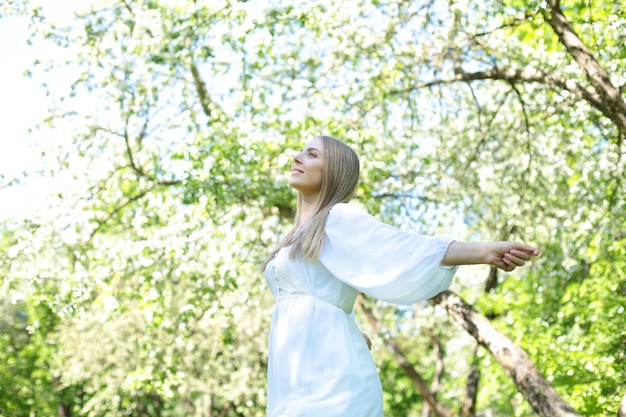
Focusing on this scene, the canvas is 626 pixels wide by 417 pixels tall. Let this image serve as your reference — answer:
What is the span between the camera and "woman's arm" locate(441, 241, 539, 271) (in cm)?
243

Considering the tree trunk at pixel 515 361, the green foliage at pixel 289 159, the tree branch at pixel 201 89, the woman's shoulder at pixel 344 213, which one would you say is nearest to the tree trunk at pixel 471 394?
the green foliage at pixel 289 159

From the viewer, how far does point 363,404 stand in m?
2.79

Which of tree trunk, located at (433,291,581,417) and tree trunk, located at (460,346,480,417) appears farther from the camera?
tree trunk, located at (460,346,480,417)

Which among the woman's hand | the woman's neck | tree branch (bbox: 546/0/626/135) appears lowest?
the woman's hand

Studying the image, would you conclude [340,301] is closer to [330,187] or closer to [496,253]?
[330,187]

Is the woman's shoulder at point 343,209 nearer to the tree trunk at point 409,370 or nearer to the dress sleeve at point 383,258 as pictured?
the dress sleeve at point 383,258

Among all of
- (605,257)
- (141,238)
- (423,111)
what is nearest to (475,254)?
(141,238)

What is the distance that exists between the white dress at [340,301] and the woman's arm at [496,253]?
8 centimetres

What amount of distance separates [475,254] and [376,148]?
6.19 metres

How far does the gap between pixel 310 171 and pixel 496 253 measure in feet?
3.13

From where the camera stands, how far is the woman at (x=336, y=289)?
2.72 m

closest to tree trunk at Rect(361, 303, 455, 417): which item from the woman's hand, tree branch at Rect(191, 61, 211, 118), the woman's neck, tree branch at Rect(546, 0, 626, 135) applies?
tree branch at Rect(191, 61, 211, 118)

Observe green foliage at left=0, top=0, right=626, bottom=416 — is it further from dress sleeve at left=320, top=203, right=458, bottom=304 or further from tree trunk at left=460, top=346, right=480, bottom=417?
dress sleeve at left=320, top=203, right=458, bottom=304

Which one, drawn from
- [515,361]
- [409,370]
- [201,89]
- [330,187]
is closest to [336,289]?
[330,187]
